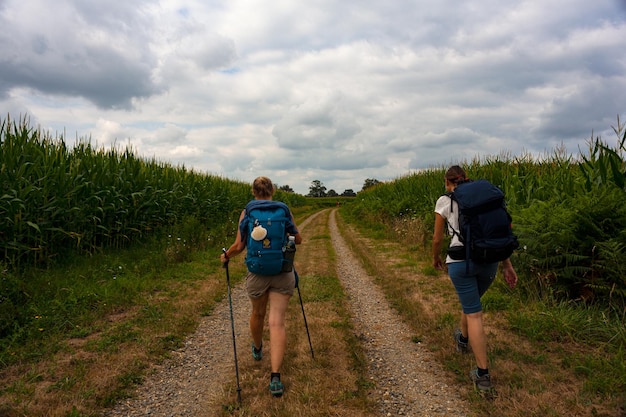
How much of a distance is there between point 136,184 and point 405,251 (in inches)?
331

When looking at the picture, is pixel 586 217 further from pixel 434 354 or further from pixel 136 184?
pixel 136 184

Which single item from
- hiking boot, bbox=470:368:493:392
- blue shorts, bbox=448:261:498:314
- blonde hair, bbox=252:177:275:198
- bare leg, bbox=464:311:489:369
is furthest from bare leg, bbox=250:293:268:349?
hiking boot, bbox=470:368:493:392

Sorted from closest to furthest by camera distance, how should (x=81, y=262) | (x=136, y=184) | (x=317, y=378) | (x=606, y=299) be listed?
(x=317, y=378) → (x=606, y=299) → (x=81, y=262) → (x=136, y=184)

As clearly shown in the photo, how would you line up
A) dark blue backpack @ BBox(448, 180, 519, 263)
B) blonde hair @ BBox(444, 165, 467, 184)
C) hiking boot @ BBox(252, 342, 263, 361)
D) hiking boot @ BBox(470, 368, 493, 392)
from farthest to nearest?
Result: hiking boot @ BBox(252, 342, 263, 361), blonde hair @ BBox(444, 165, 467, 184), hiking boot @ BBox(470, 368, 493, 392), dark blue backpack @ BBox(448, 180, 519, 263)

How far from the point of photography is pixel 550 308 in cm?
560

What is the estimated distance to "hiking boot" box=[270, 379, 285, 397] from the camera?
3.88 m

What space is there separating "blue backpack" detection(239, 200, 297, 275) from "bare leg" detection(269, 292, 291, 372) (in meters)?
0.38

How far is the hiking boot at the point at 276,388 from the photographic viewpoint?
3883mm

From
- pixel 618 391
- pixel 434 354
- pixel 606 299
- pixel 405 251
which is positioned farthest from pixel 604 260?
pixel 405 251

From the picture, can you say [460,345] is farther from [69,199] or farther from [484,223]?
[69,199]

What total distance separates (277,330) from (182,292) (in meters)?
4.49

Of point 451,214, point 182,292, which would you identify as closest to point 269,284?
point 451,214

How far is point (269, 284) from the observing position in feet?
13.7

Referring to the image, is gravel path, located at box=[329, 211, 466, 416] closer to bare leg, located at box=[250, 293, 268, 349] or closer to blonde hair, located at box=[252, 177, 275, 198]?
bare leg, located at box=[250, 293, 268, 349]
